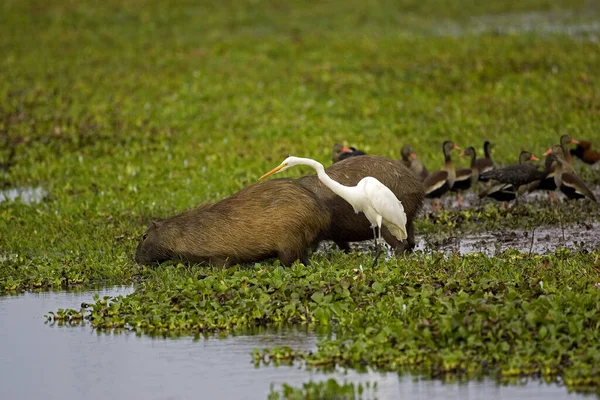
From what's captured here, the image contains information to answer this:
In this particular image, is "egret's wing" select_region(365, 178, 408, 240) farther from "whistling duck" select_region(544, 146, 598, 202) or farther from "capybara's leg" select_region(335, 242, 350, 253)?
"whistling duck" select_region(544, 146, 598, 202)

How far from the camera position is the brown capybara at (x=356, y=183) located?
1148cm

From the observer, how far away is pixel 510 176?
13.8 meters

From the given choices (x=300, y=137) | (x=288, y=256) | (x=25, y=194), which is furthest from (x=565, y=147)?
(x=25, y=194)

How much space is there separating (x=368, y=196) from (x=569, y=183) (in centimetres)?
400

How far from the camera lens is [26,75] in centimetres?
2509

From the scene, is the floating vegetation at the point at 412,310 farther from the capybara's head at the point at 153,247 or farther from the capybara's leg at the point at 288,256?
the capybara's head at the point at 153,247

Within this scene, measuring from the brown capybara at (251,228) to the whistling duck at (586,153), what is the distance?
5.99 metres

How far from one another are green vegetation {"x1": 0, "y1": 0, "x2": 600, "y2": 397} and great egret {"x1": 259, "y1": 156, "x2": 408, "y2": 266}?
51 cm

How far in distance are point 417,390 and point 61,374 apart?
8.66ft

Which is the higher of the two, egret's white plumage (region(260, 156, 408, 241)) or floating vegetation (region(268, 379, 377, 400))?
egret's white plumage (region(260, 156, 408, 241))

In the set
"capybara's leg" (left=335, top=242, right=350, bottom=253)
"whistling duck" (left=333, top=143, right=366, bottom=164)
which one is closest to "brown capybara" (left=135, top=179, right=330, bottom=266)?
"capybara's leg" (left=335, top=242, right=350, bottom=253)

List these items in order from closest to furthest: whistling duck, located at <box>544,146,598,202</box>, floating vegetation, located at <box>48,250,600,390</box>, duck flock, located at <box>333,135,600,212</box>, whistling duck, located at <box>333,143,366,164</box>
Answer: floating vegetation, located at <box>48,250,600,390</box> → whistling duck, located at <box>544,146,598,202</box> → duck flock, located at <box>333,135,600,212</box> → whistling duck, located at <box>333,143,366,164</box>

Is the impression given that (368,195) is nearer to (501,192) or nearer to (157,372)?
(157,372)

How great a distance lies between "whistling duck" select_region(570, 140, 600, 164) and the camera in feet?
51.1
